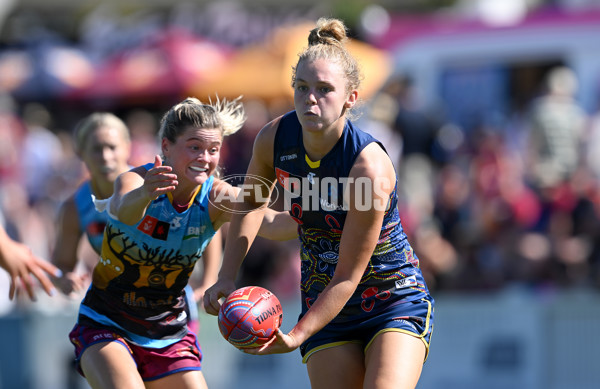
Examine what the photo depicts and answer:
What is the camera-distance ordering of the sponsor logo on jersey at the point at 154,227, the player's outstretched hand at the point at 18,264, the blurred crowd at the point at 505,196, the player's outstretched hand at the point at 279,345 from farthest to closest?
the blurred crowd at the point at 505,196 < the player's outstretched hand at the point at 18,264 < the sponsor logo on jersey at the point at 154,227 < the player's outstretched hand at the point at 279,345

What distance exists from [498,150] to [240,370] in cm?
392

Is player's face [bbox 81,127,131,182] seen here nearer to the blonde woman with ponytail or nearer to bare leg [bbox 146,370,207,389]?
the blonde woman with ponytail

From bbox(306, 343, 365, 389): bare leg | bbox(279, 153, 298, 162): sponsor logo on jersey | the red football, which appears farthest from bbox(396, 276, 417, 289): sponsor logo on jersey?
bbox(279, 153, 298, 162): sponsor logo on jersey

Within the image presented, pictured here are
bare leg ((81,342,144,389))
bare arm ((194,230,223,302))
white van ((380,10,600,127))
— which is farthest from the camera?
white van ((380,10,600,127))

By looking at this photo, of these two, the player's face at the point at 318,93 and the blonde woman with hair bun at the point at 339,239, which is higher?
the player's face at the point at 318,93

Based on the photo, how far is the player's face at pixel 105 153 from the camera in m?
5.59

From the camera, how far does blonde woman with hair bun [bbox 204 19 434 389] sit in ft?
13.1

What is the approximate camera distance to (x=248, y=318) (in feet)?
12.7

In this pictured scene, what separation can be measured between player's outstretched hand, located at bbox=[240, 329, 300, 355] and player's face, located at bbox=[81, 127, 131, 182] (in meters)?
2.12

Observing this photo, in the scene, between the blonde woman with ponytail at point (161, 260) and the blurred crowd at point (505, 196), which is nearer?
the blonde woman with ponytail at point (161, 260)

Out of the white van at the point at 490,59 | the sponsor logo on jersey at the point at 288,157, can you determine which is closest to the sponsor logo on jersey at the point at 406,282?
the sponsor logo on jersey at the point at 288,157

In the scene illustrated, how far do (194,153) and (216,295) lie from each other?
2.36 feet

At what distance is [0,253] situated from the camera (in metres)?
4.63

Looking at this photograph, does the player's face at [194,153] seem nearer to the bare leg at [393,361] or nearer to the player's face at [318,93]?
the player's face at [318,93]
